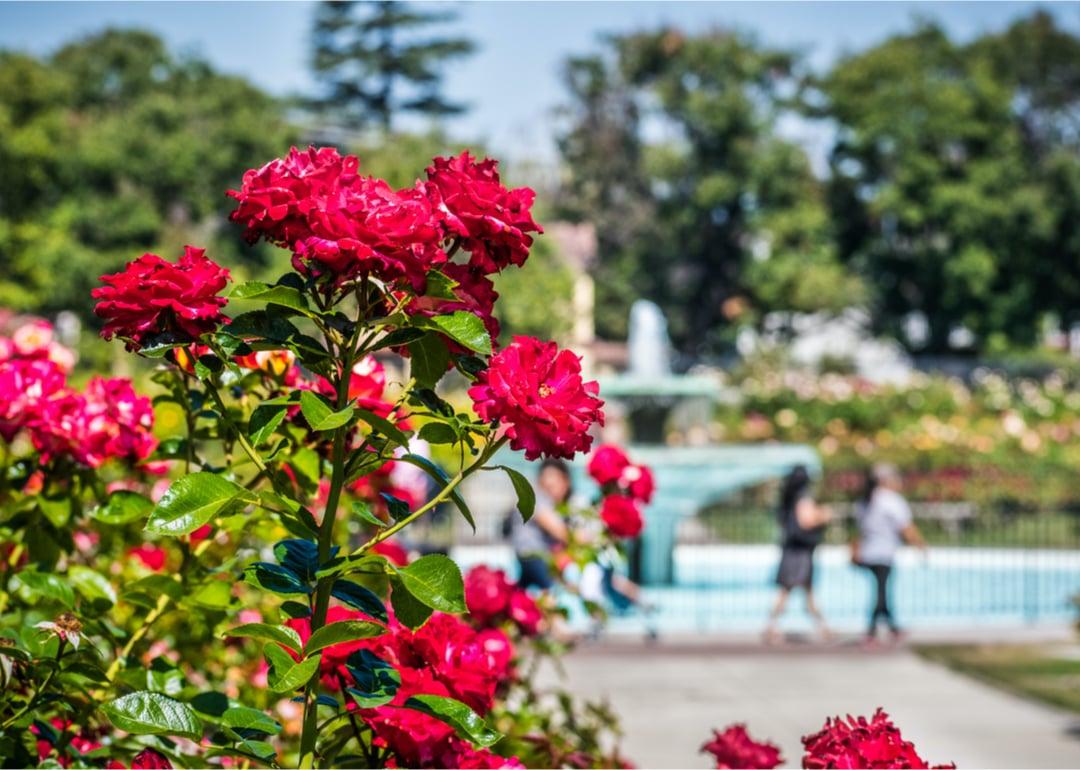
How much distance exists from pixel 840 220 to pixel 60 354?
47.3m

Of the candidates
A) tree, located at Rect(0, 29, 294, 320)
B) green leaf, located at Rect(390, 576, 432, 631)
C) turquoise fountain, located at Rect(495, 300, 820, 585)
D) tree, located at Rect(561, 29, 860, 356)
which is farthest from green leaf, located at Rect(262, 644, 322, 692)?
tree, located at Rect(561, 29, 860, 356)

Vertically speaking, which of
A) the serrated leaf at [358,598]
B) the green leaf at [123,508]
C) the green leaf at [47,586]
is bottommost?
the green leaf at [47,586]

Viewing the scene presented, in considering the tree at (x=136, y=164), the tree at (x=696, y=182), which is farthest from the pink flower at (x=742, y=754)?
the tree at (x=696, y=182)

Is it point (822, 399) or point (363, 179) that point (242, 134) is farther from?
point (363, 179)

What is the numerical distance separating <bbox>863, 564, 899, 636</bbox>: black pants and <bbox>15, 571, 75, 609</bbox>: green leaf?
31.2 ft

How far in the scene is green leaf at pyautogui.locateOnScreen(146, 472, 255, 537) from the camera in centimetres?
195

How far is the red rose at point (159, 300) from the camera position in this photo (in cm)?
206

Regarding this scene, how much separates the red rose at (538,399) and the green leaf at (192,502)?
36 cm

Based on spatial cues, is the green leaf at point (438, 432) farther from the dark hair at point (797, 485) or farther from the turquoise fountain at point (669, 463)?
the turquoise fountain at point (669, 463)

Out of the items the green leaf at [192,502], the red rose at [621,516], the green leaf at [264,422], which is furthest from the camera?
the red rose at [621,516]

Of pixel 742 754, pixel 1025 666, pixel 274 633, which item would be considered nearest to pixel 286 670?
pixel 274 633

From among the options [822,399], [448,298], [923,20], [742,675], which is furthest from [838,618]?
[923,20]

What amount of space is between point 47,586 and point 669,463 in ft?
43.8

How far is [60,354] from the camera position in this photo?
347 cm
